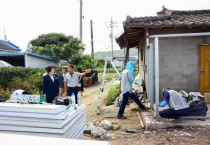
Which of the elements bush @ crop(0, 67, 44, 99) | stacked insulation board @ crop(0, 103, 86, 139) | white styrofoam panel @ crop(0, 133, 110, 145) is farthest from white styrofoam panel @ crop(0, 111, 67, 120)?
bush @ crop(0, 67, 44, 99)

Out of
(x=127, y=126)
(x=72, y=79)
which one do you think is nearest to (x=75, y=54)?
(x=72, y=79)

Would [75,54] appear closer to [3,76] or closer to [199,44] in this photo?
[3,76]

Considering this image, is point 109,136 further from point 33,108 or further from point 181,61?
point 181,61

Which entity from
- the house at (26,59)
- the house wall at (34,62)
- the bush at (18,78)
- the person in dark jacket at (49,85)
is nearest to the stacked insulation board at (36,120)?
the person in dark jacket at (49,85)

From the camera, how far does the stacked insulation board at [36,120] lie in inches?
133

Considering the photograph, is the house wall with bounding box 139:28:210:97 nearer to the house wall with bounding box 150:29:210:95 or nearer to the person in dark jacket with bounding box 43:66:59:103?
the house wall with bounding box 150:29:210:95

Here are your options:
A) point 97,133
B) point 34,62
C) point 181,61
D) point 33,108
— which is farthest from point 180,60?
point 34,62

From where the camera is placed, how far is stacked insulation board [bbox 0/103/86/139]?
337 cm

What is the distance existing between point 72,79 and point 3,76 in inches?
366

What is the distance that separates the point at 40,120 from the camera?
3.44 metres

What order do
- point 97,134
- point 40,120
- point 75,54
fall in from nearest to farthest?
point 40,120 → point 97,134 → point 75,54

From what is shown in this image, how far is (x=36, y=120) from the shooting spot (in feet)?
11.3

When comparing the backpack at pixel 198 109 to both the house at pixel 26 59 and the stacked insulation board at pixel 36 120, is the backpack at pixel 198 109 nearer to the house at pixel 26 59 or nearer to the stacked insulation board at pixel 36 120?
the stacked insulation board at pixel 36 120

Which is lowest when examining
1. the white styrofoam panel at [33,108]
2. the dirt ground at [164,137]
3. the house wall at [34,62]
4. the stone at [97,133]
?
the dirt ground at [164,137]
